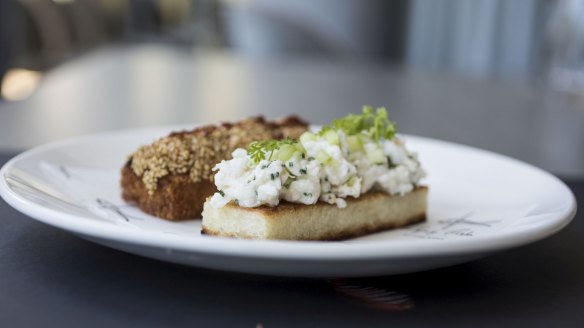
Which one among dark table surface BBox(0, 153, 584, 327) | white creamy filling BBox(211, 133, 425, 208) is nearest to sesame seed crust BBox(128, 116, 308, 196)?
white creamy filling BBox(211, 133, 425, 208)

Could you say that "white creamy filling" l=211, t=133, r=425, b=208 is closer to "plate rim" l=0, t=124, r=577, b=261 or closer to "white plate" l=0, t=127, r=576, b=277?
"white plate" l=0, t=127, r=576, b=277

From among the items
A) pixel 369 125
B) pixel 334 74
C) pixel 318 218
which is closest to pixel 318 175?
pixel 318 218

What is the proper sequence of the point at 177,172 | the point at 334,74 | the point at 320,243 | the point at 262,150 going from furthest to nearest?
the point at 334,74, the point at 177,172, the point at 262,150, the point at 320,243

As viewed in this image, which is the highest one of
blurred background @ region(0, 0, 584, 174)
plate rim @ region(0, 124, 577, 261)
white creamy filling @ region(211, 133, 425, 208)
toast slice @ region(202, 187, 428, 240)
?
plate rim @ region(0, 124, 577, 261)

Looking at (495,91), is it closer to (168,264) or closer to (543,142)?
(543,142)

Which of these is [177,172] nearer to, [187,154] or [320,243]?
[187,154]

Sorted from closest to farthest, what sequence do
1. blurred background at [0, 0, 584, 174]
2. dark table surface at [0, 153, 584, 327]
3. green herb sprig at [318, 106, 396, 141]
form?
dark table surface at [0, 153, 584, 327] → green herb sprig at [318, 106, 396, 141] → blurred background at [0, 0, 584, 174]
